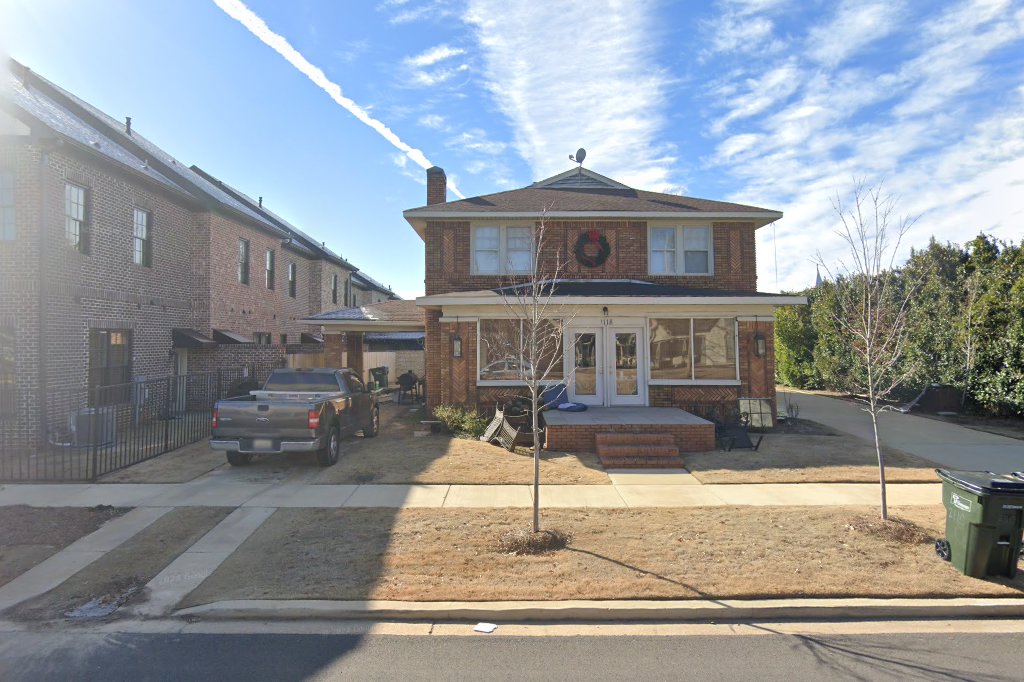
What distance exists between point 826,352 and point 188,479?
882 inches

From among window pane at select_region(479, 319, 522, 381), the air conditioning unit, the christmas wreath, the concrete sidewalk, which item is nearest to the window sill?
window pane at select_region(479, 319, 522, 381)

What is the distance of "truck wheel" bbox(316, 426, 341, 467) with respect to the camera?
9.47m

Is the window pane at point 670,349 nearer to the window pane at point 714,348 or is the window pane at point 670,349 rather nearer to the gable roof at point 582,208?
the window pane at point 714,348

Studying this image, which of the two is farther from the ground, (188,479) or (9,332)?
(9,332)

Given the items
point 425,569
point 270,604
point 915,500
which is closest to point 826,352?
point 915,500

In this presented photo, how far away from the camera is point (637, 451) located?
32.3 ft

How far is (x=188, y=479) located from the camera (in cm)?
877

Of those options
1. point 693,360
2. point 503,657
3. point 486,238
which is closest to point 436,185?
point 486,238

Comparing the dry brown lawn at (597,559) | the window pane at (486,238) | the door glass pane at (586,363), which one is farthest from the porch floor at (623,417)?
the window pane at (486,238)

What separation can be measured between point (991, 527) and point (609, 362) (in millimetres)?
8763

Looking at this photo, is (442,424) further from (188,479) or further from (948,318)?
(948,318)

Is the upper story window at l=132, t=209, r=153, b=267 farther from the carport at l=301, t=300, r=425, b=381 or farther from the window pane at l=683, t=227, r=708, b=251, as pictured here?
the window pane at l=683, t=227, r=708, b=251

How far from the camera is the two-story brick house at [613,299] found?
13.2 m

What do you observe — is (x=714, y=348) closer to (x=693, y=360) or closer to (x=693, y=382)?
(x=693, y=360)
